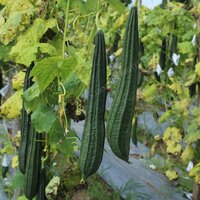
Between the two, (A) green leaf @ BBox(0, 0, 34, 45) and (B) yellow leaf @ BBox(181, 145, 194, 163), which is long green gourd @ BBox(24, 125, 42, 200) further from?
(B) yellow leaf @ BBox(181, 145, 194, 163)

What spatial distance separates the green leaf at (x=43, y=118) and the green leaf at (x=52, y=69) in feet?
0.60

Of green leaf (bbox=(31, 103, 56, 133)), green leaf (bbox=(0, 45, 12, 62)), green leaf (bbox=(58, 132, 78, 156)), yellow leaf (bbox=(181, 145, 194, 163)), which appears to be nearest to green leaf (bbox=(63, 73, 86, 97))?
green leaf (bbox=(31, 103, 56, 133))

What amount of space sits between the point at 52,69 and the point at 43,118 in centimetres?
25

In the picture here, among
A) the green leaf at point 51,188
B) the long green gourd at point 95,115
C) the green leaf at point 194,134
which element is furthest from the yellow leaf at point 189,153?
the long green gourd at point 95,115

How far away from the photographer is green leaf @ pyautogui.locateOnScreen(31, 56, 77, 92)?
1726mm

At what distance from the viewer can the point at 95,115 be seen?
1.57m

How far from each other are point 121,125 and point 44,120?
49 cm

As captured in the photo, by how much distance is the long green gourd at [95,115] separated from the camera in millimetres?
1536

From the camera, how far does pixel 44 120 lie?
1.92 metres

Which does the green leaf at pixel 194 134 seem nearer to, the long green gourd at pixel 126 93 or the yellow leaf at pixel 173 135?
the yellow leaf at pixel 173 135

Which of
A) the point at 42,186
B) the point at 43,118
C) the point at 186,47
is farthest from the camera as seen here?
the point at 186,47

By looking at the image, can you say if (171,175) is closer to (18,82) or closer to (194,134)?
(194,134)

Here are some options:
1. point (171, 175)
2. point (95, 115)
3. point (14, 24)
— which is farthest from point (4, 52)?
point (171, 175)

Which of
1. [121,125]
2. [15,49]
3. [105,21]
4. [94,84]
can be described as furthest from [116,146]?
[105,21]
